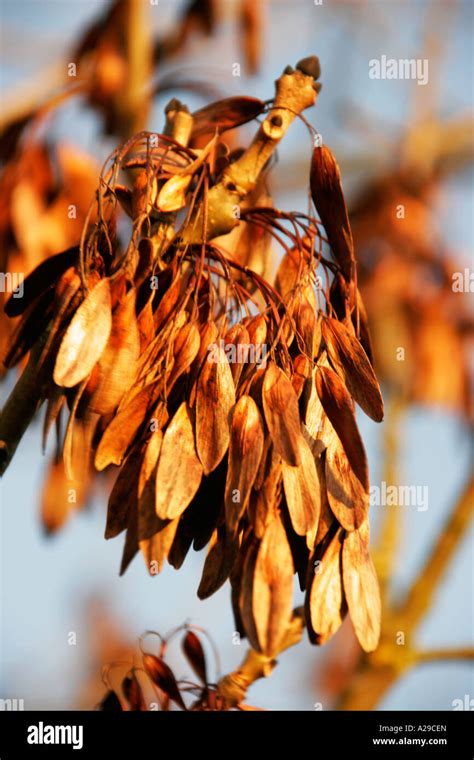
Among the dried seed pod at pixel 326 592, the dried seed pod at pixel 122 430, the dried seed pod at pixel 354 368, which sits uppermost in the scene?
the dried seed pod at pixel 354 368

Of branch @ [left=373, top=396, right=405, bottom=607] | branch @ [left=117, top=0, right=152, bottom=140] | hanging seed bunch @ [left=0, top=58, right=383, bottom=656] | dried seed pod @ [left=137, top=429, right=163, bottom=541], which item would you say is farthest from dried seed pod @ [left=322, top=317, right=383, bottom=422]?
branch @ [left=117, top=0, right=152, bottom=140]

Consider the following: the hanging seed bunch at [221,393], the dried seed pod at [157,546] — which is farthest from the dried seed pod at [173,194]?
the dried seed pod at [157,546]

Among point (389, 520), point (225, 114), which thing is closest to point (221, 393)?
point (225, 114)

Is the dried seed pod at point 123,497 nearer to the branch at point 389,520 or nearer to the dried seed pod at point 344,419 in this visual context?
the dried seed pod at point 344,419

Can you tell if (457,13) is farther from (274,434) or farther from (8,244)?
(274,434)

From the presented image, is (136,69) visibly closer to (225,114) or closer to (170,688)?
(225,114)

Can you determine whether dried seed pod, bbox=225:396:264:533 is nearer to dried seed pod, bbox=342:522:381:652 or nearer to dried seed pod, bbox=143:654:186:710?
dried seed pod, bbox=342:522:381:652
